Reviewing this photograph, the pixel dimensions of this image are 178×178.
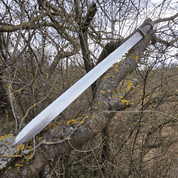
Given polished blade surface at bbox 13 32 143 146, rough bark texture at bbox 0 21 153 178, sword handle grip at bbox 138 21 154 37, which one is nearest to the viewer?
rough bark texture at bbox 0 21 153 178

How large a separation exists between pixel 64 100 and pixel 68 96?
6 centimetres

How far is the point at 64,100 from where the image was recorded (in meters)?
1.21

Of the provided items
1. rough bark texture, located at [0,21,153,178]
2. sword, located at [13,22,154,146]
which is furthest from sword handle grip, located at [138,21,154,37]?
rough bark texture, located at [0,21,153,178]

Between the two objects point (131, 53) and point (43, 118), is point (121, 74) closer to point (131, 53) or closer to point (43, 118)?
point (131, 53)

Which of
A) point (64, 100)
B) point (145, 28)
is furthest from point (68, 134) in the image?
point (145, 28)

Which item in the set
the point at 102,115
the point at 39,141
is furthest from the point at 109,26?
the point at 39,141

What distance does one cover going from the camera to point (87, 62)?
2203mm

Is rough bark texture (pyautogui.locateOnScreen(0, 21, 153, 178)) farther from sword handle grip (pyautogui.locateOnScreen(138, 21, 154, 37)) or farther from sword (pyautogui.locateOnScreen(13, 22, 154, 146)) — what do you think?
sword handle grip (pyautogui.locateOnScreen(138, 21, 154, 37))

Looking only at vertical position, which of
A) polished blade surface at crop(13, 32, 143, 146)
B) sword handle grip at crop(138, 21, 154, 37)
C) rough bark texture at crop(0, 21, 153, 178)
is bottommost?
rough bark texture at crop(0, 21, 153, 178)

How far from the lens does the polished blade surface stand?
0.97 m

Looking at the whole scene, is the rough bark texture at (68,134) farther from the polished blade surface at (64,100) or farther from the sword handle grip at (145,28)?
the sword handle grip at (145,28)

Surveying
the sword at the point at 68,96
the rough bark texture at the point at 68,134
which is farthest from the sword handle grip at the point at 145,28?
the rough bark texture at the point at 68,134

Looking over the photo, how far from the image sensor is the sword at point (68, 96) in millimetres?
975

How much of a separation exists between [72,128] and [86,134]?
13 centimetres
